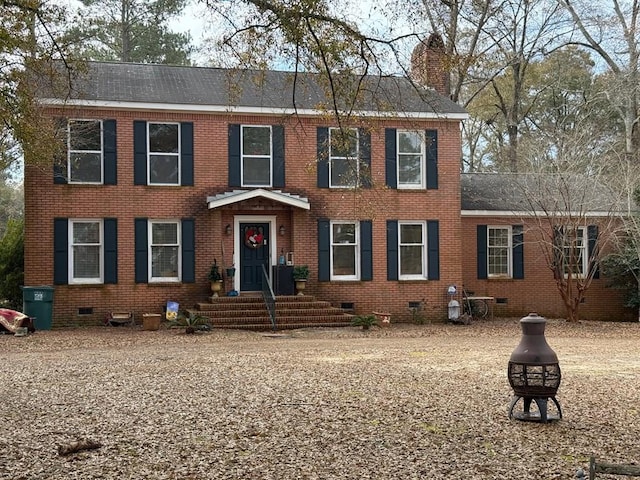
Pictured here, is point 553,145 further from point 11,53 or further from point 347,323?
point 11,53

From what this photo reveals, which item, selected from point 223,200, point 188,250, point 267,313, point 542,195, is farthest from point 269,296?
point 542,195

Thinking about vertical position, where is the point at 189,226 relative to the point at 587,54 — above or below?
below

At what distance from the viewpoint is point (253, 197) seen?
18016 millimetres

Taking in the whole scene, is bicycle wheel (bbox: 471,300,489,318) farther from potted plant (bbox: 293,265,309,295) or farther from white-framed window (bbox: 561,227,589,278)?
potted plant (bbox: 293,265,309,295)

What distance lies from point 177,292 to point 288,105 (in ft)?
18.0

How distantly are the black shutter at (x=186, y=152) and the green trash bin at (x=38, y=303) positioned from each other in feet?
13.2

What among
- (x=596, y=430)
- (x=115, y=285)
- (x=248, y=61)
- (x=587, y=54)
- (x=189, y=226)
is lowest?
(x=596, y=430)

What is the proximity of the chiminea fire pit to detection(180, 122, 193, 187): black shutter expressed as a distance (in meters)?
12.6

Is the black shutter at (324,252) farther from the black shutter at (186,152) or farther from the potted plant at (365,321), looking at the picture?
the black shutter at (186,152)

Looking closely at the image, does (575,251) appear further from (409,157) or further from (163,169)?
(163,169)

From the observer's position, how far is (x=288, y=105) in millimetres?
19297

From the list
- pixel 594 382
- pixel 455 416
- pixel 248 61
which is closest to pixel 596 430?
pixel 455 416

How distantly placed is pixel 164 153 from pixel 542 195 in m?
9.71

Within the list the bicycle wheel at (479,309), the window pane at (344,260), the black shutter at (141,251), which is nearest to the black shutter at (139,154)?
the black shutter at (141,251)
